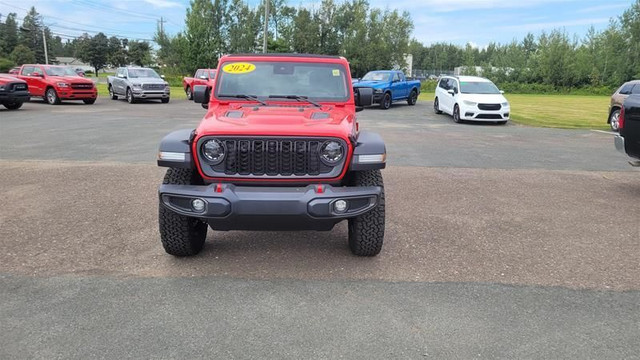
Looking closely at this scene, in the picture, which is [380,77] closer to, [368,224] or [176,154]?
[368,224]

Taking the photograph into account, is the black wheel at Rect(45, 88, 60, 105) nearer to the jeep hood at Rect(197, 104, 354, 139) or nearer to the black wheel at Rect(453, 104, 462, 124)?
the black wheel at Rect(453, 104, 462, 124)

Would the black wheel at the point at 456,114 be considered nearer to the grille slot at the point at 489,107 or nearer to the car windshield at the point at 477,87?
the car windshield at the point at 477,87

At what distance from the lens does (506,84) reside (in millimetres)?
53594

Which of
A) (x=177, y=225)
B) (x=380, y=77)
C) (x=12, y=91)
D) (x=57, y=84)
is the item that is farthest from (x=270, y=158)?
(x=57, y=84)

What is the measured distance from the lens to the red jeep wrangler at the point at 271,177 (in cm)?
375

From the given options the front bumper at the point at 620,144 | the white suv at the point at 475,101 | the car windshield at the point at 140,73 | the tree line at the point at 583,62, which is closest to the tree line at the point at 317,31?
the tree line at the point at 583,62

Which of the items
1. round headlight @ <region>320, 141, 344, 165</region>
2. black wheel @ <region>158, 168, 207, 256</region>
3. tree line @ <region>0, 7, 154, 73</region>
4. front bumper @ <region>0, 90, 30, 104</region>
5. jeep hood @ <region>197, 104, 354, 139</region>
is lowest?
black wheel @ <region>158, 168, 207, 256</region>

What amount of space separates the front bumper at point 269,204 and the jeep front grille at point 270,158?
0.54 feet

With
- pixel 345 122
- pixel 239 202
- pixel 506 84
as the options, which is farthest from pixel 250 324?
pixel 506 84

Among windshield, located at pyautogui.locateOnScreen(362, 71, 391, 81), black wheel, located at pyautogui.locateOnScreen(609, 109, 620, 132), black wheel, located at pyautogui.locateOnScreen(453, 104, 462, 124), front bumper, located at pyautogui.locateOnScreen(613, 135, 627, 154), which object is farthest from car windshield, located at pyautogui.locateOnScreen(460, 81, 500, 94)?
front bumper, located at pyautogui.locateOnScreen(613, 135, 627, 154)

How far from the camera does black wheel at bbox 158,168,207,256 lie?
13.7 ft

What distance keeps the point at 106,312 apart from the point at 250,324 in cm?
104

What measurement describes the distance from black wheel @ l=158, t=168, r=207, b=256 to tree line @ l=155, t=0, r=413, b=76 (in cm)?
5204

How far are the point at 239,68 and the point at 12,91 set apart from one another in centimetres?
1716
